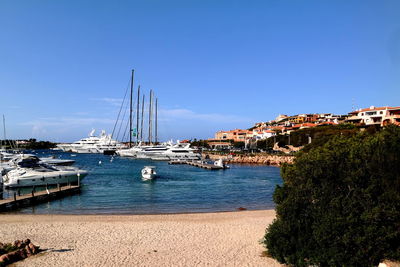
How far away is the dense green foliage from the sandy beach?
5.06 ft

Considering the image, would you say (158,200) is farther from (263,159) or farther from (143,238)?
(263,159)

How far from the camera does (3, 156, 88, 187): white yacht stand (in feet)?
97.6

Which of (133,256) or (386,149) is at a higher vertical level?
(386,149)

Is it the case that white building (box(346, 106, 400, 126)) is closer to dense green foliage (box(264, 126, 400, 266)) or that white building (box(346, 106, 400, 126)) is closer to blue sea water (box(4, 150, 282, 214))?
blue sea water (box(4, 150, 282, 214))

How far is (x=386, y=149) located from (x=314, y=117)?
460ft

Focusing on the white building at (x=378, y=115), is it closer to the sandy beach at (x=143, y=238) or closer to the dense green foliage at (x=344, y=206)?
the sandy beach at (x=143, y=238)

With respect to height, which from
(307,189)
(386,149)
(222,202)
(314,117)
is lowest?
(222,202)

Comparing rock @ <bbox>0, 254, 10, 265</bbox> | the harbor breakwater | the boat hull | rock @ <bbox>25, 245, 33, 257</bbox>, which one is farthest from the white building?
rock @ <bbox>0, 254, 10, 265</bbox>

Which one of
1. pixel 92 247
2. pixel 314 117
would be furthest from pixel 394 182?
pixel 314 117

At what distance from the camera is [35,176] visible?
30094 mm

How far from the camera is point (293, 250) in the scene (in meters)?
9.35

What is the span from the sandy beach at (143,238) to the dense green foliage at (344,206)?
5.06ft

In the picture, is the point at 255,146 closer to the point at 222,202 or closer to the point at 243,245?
the point at 222,202

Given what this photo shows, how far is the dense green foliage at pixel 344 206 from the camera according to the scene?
309 inches
